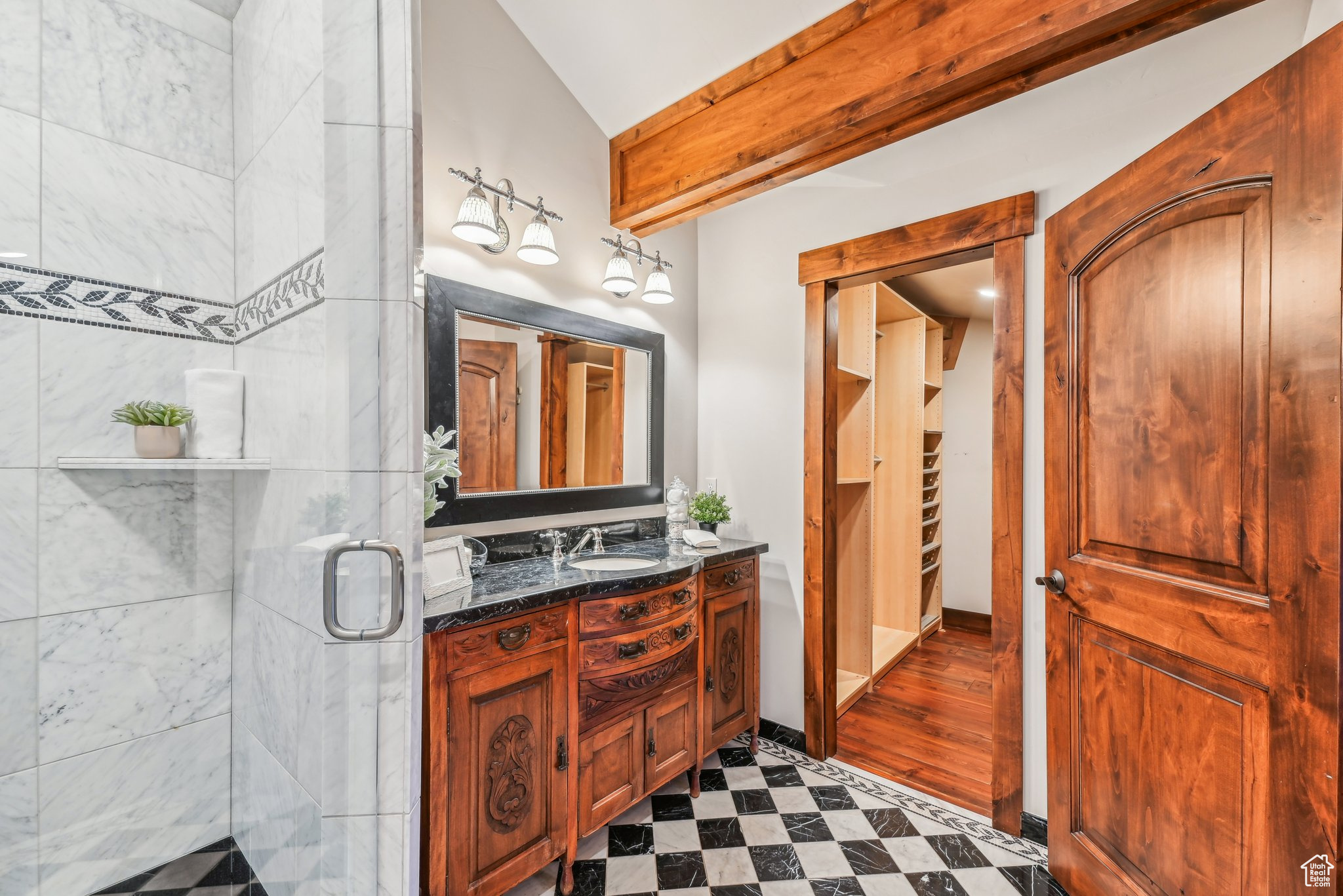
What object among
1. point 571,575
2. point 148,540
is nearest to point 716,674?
point 571,575

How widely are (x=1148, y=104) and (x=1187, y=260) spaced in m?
0.72

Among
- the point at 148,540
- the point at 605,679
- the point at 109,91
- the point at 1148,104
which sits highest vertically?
the point at 1148,104

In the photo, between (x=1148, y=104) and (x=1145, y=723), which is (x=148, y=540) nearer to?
(x=1145, y=723)

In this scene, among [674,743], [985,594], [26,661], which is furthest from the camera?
[985,594]

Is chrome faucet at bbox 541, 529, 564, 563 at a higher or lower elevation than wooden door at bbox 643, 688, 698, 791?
higher

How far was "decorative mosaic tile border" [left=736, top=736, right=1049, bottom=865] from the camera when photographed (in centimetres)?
181

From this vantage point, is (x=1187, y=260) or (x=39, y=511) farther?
(x=1187, y=260)

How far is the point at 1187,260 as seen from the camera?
4.23 feet

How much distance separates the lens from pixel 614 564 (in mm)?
2070

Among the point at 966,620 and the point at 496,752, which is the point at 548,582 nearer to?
the point at 496,752

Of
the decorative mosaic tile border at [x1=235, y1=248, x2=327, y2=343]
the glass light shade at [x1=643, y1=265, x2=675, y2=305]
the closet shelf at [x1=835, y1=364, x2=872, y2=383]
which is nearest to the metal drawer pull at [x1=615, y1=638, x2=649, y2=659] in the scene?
the decorative mosaic tile border at [x1=235, y1=248, x2=327, y2=343]

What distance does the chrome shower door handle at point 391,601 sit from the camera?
0.86 metres

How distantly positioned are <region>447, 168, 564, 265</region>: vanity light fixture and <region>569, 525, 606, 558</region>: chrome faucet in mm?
1040

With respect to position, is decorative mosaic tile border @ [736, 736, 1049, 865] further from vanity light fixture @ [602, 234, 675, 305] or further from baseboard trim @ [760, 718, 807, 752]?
vanity light fixture @ [602, 234, 675, 305]
